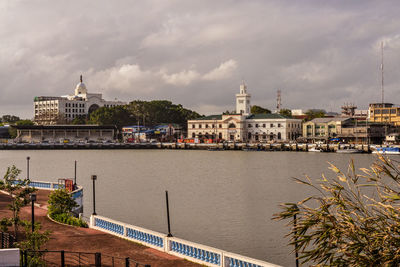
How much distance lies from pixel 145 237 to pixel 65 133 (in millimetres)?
177128

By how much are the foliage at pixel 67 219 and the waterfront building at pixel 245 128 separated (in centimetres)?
14112

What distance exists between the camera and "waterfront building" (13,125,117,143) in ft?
617

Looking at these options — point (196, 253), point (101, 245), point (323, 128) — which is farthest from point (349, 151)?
point (196, 253)

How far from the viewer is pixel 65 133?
632 ft

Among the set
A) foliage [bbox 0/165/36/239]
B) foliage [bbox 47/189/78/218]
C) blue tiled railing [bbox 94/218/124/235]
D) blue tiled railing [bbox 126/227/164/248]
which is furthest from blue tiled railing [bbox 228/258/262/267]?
foliage [bbox 47/189/78/218]

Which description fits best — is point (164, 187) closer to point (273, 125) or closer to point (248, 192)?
point (248, 192)

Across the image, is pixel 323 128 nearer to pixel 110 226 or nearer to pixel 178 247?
pixel 110 226

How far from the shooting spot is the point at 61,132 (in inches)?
7608

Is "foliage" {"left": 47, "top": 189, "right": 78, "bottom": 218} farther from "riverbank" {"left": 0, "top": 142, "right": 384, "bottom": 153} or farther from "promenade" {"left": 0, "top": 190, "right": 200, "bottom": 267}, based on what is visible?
"riverbank" {"left": 0, "top": 142, "right": 384, "bottom": 153}

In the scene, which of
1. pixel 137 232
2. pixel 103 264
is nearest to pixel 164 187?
pixel 137 232

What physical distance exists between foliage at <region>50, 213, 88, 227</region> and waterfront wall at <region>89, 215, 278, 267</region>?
26.1 inches

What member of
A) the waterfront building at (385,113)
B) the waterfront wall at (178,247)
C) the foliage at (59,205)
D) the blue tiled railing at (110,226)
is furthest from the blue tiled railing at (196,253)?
the waterfront building at (385,113)

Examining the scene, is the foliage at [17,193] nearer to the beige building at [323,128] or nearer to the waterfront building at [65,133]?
the beige building at [323,128]

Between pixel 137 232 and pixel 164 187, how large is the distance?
35993 mm
